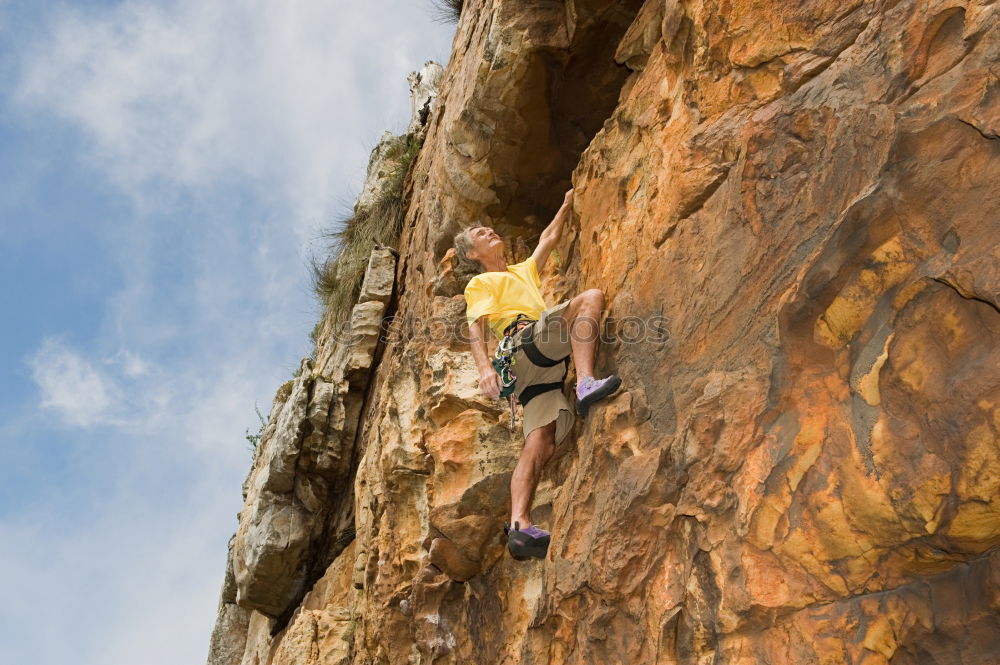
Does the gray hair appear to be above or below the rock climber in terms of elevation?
above

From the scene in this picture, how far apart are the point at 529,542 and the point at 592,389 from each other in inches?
40.3

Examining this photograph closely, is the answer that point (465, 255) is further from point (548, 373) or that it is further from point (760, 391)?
point (760, 391)

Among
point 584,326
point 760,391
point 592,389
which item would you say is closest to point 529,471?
point 592,389

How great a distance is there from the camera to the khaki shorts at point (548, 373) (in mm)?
5016

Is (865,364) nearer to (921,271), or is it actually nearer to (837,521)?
(921,271)

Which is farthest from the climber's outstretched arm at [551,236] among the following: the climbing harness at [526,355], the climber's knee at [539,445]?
the climber's knee at [539,445]

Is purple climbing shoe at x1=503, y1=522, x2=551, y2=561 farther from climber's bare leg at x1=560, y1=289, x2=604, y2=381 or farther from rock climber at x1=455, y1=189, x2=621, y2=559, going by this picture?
climber's bare leg at x1=560, y1=289, x2=604, y2=381

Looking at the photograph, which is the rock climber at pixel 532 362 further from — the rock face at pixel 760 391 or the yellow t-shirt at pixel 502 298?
the rock face at pixel 760 391

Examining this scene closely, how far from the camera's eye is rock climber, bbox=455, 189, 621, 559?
4.77 m

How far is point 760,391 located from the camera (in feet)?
11.4

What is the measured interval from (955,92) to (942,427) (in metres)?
1.30

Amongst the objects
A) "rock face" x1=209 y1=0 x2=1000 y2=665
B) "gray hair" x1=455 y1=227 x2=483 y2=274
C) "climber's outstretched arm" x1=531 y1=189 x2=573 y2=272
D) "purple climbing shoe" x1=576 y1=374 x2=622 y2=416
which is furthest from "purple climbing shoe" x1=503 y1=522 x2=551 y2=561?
"gray hair" x1=455 y1=227 x2=483 y2=274

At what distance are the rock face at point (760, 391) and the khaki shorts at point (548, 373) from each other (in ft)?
0.54

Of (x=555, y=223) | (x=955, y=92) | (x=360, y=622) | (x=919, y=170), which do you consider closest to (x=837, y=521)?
(x=919, y=170)
